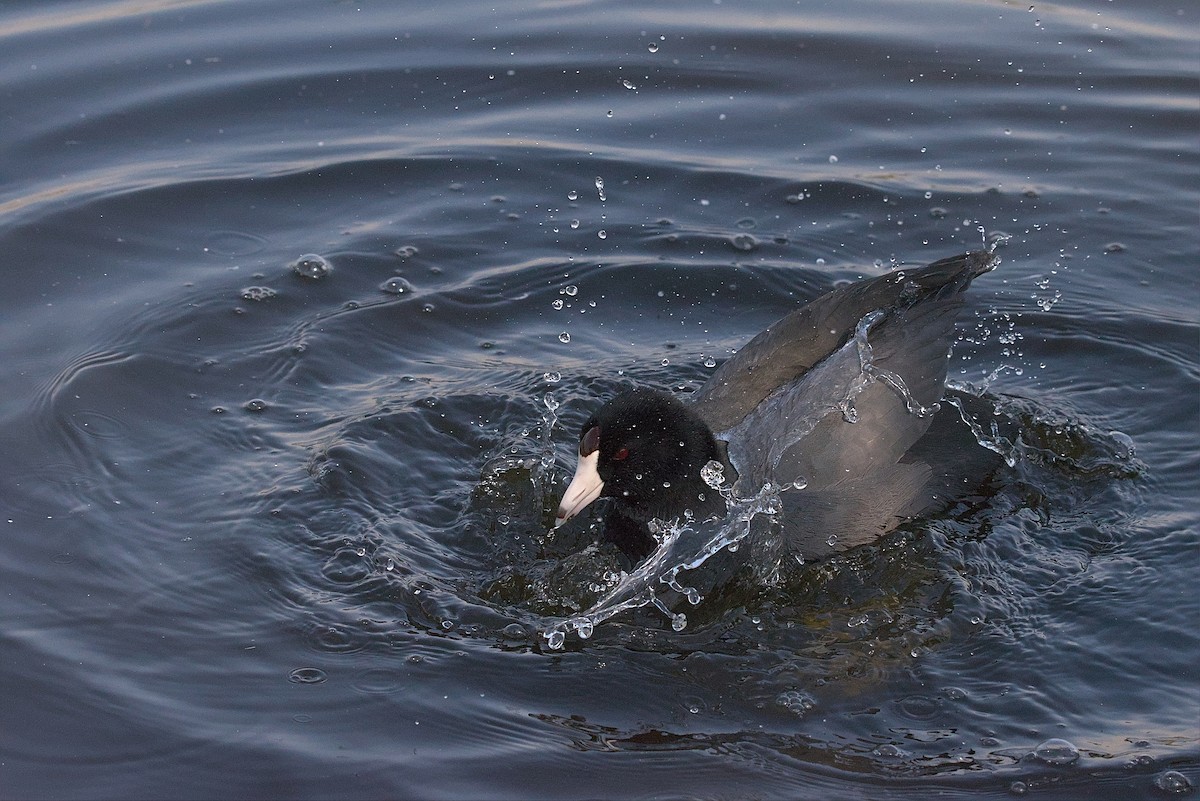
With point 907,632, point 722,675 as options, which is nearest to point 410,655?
point 722,675

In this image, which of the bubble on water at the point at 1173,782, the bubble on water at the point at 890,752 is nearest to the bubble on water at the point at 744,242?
the bubble on water at the point at 890,752

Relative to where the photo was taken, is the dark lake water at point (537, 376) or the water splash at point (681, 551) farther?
the water splash at point (681, 551)

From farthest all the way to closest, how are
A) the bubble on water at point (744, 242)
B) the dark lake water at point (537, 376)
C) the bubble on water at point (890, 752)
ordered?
the bubble on water at point (744, 242), the dark lake water at point (537, 376), the bubble on water at point (890, 752)

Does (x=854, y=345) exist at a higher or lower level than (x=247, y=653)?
higher

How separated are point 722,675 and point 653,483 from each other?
2.49ft

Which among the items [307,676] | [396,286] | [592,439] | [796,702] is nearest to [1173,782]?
[796,702]

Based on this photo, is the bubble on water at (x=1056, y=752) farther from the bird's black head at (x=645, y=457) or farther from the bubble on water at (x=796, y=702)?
the bird's black head at (x=645, y=457)

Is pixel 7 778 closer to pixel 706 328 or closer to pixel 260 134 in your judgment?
pixel 706 328

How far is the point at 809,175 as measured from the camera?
255 inches

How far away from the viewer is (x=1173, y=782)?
10.8 ft

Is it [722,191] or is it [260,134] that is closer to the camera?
[722,191]

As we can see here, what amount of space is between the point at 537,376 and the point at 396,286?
0.84 meters

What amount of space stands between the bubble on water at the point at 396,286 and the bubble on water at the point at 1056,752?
3.12m

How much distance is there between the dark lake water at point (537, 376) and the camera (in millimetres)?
3502
